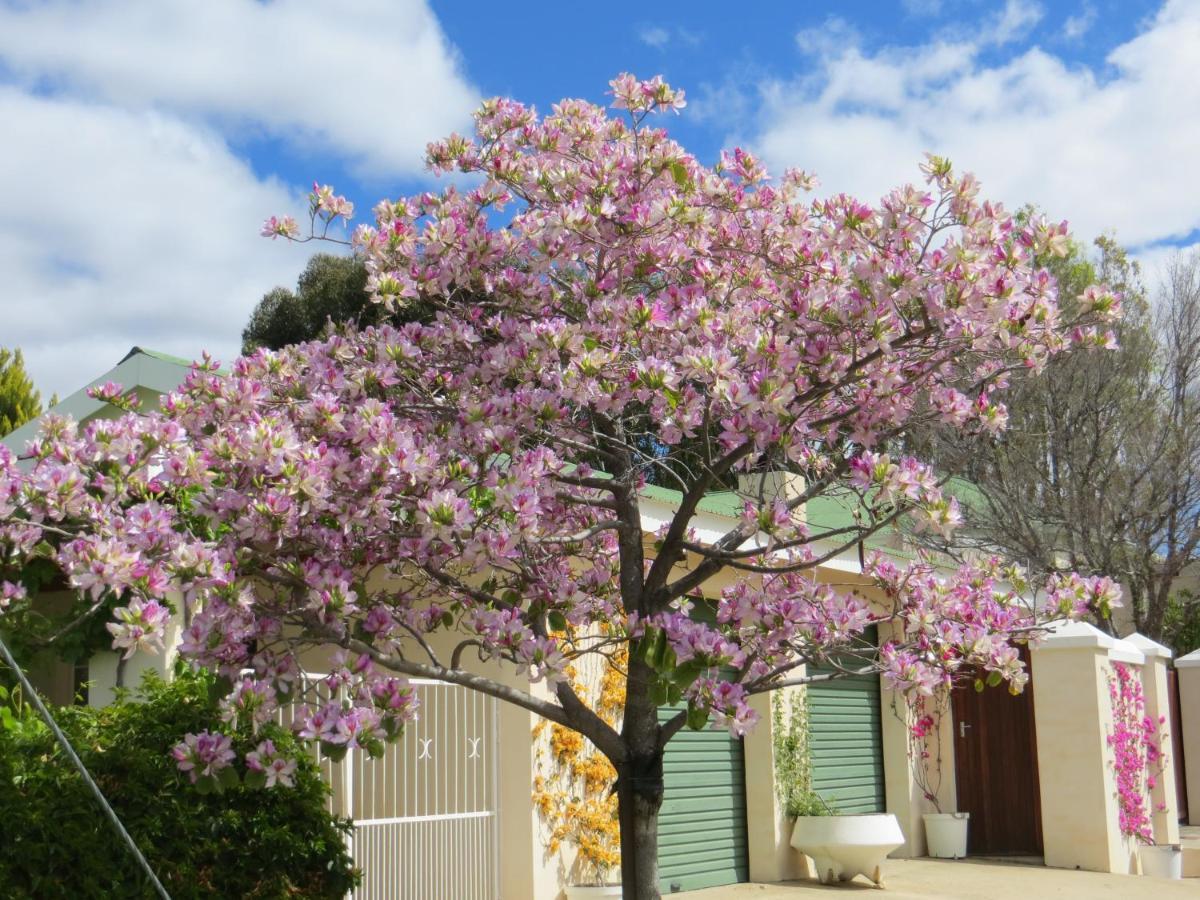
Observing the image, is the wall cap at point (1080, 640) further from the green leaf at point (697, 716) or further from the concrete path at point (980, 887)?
the green leaf at point (697, 716)

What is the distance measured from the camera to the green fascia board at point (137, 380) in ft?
27.4

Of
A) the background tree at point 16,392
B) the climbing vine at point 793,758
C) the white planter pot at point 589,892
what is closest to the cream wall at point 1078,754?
the climbing vine at point 793,758

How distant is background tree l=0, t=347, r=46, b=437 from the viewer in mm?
21281

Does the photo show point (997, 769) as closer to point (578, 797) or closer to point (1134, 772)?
point (1134, 772)

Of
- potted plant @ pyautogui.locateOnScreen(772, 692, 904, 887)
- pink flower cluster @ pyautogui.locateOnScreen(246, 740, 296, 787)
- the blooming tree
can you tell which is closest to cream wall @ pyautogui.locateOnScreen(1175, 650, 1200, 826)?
potted plant @ pyautogui.locateOnScreen(772, 692, 904, 887)

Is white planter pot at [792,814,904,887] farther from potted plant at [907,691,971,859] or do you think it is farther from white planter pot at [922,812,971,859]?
potted plant at [907,691,971,859]

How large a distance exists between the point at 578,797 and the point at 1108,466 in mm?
11989

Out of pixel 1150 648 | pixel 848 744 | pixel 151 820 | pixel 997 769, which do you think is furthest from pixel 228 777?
pixel 1150 648

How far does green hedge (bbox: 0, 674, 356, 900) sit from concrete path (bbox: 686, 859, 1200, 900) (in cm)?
445

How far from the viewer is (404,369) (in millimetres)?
5684

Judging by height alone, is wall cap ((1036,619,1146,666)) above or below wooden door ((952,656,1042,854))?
above

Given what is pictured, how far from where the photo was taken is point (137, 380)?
8547 millimetres

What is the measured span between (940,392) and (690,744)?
6.45m

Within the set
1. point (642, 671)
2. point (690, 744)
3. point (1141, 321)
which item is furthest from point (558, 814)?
point (1141, 321)
